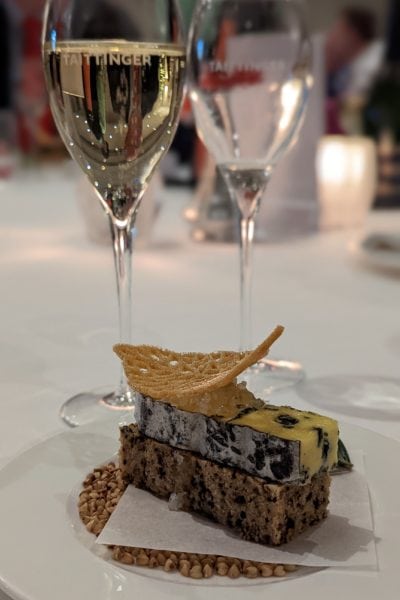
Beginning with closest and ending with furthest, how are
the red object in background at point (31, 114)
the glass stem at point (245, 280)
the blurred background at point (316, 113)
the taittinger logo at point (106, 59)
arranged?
the taittinger logo at point (106, 59), the glass stem at point (245, 280), the blurred background at point (316, 113), the red object in background at point (31, 114)

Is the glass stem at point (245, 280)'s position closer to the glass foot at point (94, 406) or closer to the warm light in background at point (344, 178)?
the glass foot at point (94, 406)

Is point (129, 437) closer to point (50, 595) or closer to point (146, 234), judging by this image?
point (50, 595)

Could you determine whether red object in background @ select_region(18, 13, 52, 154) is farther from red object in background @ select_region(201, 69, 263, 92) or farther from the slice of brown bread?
the slice of brown bread

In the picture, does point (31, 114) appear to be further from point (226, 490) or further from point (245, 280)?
point (226, 490)

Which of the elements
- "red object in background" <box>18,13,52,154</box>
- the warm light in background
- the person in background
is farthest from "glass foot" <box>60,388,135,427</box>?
the person in background

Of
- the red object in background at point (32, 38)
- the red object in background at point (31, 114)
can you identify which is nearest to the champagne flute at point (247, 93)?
the red object in background at point (31, 114)

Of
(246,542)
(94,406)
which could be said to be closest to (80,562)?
(246,542)

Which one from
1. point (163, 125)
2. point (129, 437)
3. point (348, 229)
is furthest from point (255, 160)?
point (348, 229)
